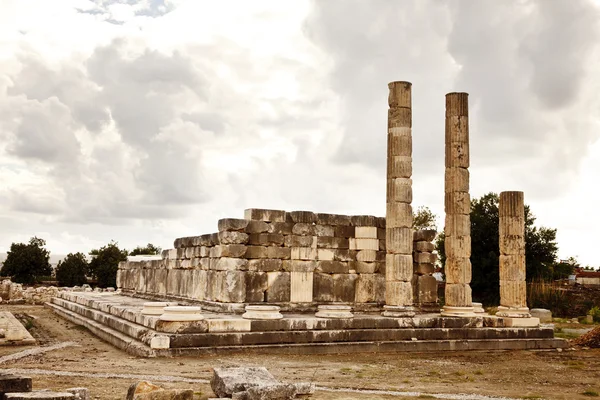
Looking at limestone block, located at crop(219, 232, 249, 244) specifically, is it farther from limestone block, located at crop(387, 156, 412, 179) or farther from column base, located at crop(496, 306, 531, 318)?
column base, located at crop(496, 306, 531, 318)

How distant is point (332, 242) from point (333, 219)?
0.68 metres

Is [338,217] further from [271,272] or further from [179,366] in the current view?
[179,366]

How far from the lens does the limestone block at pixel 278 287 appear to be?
18.8 metres

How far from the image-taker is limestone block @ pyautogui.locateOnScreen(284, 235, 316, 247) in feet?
63.3

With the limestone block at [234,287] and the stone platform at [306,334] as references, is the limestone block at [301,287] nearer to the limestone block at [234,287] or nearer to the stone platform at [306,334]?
the limestone block at [234,287]

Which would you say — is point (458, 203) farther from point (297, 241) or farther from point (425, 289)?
point (297, 241)

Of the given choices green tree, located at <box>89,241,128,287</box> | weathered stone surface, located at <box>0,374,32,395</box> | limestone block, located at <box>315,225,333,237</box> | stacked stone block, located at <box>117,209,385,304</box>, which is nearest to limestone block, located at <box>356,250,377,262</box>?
stacked stone block, located at <box>117,209,385,304</box>

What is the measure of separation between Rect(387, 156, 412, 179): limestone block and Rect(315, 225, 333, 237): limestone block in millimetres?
2365

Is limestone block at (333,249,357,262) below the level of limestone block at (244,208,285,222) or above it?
below

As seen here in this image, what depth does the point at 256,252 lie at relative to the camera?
1877 centimetres

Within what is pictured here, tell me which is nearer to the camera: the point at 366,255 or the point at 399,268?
the point at 399,268

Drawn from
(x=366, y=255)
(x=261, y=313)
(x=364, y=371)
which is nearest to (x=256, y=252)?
(x=261, y=313)

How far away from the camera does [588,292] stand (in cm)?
3488

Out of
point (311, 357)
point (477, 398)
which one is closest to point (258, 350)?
point (311, 357)
